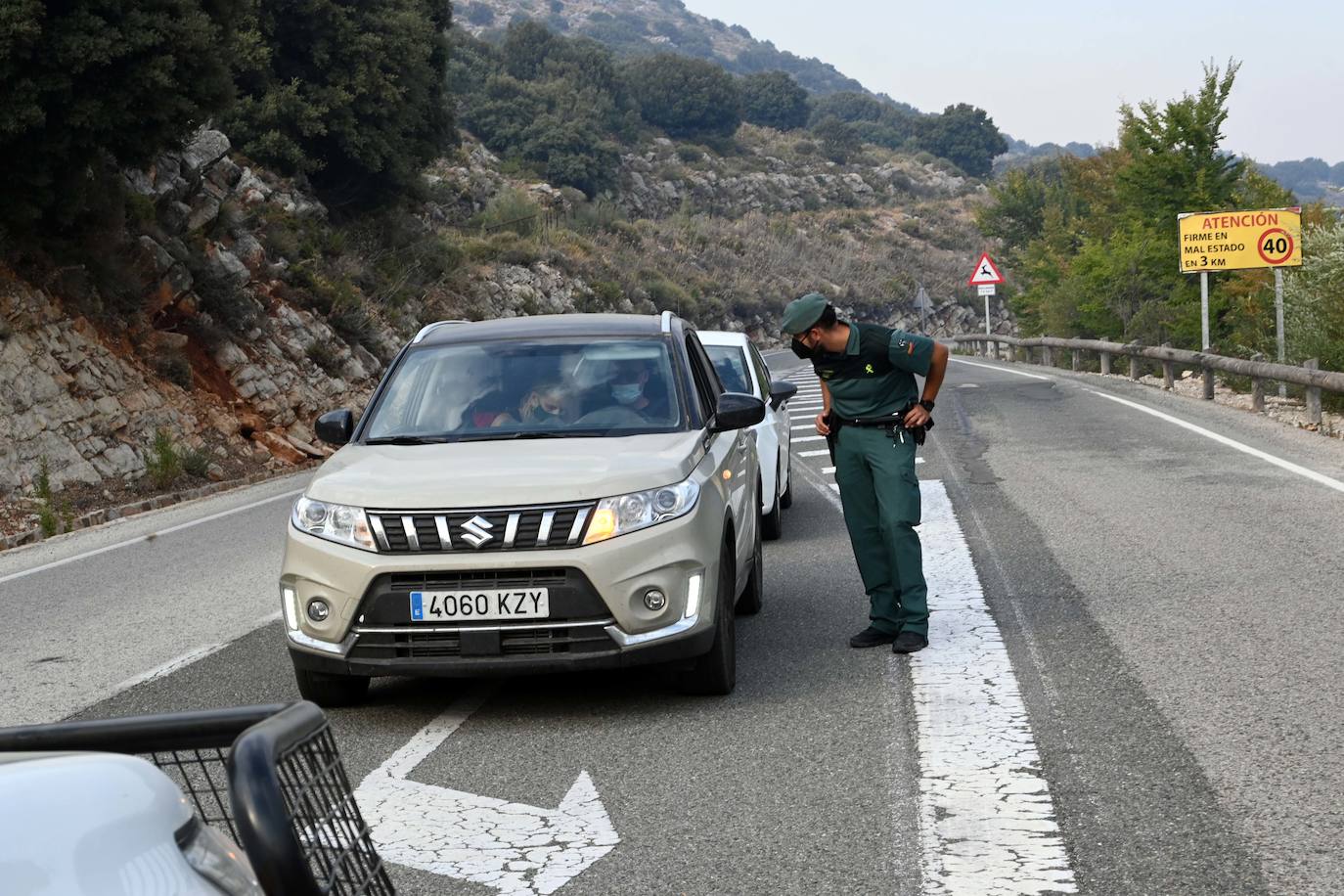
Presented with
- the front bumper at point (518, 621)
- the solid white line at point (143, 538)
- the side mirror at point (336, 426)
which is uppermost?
the side mirror at point (336, 426)

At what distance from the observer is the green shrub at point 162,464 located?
20.0 metres

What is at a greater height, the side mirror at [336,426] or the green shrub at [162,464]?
the side mirror at [336,426]

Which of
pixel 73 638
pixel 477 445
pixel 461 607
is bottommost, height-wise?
pixel 73 638

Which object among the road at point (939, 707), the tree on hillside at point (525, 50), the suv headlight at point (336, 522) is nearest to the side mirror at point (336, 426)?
the suv headlight at point (336, 522)

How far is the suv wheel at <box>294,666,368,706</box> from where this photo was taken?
6.81 m

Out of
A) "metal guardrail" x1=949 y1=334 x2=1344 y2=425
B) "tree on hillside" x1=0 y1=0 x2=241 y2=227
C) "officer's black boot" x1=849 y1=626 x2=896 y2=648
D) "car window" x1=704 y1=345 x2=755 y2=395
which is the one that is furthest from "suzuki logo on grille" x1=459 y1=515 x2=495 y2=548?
"tree on hillside" x1=0 y1=0 x2=241 y2=227

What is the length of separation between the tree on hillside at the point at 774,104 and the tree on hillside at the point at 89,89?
4864 inches

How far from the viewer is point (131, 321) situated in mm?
23594

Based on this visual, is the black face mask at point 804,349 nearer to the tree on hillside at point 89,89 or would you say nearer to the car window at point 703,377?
the car window at point 703,377

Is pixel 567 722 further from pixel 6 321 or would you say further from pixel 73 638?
pixel 6 321

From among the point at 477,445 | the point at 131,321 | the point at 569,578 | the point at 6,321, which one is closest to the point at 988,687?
the point at 569,578

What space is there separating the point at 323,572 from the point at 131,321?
60.7 ft

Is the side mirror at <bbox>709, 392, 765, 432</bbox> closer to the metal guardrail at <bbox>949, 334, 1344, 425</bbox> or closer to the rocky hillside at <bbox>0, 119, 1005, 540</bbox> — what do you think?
the metal guardrail at <bbox>949, 334, 1344, 425</bbox>

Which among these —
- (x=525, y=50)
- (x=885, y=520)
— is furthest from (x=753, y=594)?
(x=525, y=50)
